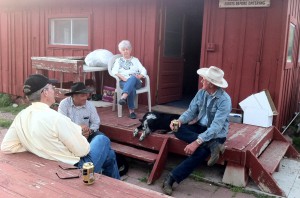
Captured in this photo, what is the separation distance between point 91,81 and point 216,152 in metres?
3.62

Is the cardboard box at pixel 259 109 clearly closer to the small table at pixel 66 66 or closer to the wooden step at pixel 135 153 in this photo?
the wooden step at pixel 135 153

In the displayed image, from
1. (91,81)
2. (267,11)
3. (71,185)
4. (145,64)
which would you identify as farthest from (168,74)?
(71,185)

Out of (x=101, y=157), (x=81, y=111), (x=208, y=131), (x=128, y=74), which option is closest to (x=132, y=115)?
(x=128, y=74)

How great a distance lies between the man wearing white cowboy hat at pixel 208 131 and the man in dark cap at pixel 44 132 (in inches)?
48.4

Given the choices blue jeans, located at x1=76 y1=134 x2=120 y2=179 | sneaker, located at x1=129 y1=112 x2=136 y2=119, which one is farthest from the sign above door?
blue jeans, located at x1=76 y1=134 x2=120 y2=179

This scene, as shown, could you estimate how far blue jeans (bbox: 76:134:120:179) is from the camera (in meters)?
2.90

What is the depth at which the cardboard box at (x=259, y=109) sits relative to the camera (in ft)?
15.6

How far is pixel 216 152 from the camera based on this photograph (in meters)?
3.53

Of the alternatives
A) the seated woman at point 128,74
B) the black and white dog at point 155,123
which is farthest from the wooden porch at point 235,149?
the seated woman at point 128,74

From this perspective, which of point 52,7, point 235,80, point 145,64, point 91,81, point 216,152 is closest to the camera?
point 216,152

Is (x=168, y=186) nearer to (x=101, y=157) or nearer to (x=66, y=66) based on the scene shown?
(x=101, y=157)

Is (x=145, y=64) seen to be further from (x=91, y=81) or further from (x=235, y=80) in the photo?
(x=235, y=80)

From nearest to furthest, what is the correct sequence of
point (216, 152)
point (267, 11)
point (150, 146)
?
point (216, 152), point (150, 146), point (267, 11)

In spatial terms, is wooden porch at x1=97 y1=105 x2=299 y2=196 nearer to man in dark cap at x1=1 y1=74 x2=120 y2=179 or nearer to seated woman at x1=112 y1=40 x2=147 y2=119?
seated woman at x1=112 y1=40 x2=147 y2=119
